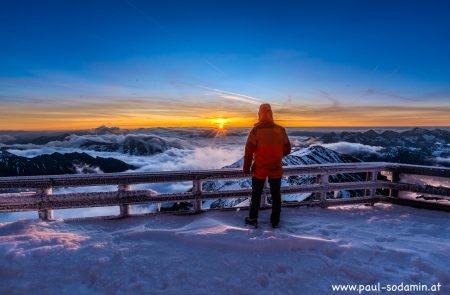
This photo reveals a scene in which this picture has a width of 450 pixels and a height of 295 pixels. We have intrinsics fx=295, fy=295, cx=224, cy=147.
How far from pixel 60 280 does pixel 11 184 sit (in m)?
2.95

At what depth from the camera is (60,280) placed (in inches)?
143

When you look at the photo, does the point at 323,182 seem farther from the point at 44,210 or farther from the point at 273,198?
the point at 44,210

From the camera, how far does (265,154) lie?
5609mm

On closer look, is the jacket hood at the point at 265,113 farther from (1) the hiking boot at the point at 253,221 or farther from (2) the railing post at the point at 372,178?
(2) the railing post at the point at 372,178

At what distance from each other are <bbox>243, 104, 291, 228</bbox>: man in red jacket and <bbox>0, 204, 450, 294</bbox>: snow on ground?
0.54 metres

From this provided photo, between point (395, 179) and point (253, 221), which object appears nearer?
point (253, 221)

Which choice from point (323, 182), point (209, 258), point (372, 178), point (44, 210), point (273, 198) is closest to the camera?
point (209, 258)

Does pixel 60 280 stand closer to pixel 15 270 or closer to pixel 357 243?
pixel 15 270

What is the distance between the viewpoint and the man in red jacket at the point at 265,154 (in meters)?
5.58

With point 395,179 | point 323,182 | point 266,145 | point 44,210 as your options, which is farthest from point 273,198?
point 44,210

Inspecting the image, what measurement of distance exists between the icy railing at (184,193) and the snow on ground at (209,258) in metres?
0.42

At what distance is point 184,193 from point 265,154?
210 centimetres

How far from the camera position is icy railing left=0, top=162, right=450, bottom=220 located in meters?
5.68

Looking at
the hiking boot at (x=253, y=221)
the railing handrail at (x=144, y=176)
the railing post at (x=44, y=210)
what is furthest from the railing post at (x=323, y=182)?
the railing post at (x=44, y=210)
